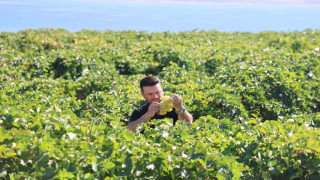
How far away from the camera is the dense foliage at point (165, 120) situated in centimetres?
287

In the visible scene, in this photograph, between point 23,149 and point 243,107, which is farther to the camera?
point 243,107

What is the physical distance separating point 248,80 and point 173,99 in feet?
11.0

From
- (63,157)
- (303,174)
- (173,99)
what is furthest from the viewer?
(173,99)

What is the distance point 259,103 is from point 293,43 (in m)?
7.28

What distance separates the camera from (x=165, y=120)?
3809 millimetres

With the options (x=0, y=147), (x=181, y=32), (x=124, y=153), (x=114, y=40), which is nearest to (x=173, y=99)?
(x=124, y=153)

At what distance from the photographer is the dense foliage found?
113 inches

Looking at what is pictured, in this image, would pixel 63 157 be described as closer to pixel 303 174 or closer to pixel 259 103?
pixel 303 174

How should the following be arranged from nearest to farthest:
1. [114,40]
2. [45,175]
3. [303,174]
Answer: [45,175]
[303,174]
[114,40]

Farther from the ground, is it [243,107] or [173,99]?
[173,99]

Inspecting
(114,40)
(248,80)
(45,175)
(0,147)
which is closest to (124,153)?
(45,175)

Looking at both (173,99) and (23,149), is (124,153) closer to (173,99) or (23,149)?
(23,149)

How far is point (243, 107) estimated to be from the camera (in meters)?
6.47

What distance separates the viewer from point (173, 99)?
4.48 m
